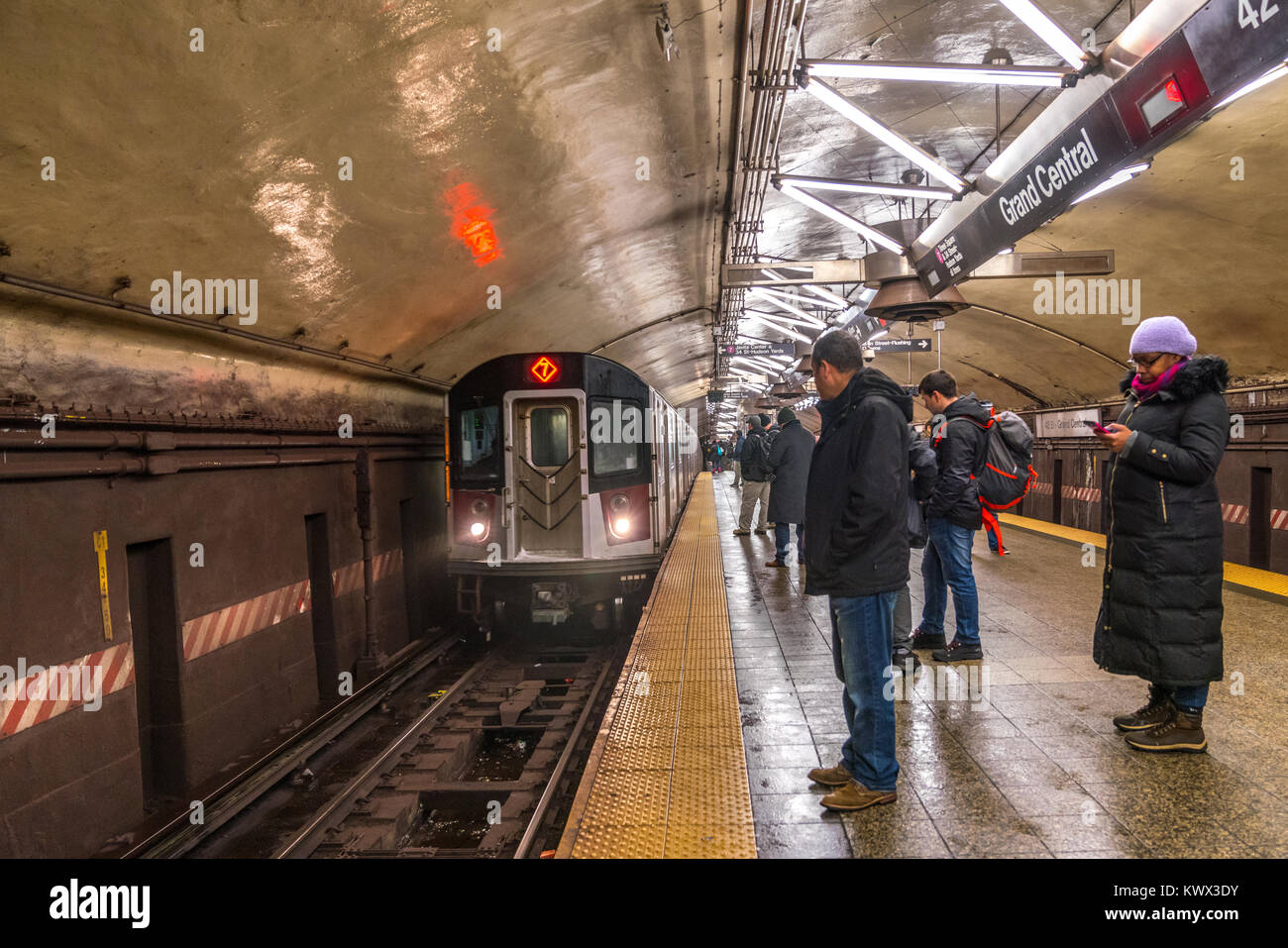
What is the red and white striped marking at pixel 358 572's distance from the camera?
8641 mm

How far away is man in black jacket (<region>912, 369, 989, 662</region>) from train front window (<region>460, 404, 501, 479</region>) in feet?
16.3

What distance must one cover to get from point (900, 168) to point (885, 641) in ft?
23.3

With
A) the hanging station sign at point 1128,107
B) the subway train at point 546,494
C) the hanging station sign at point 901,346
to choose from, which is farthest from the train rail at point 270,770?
the hanging station sign at point 901,346

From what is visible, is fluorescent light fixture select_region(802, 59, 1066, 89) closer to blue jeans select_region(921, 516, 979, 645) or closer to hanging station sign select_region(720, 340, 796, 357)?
blue jeans select_region(921, 516, 979, 645)

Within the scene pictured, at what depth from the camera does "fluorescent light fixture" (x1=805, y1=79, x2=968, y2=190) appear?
5492 mm

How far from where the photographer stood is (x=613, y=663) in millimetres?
8727

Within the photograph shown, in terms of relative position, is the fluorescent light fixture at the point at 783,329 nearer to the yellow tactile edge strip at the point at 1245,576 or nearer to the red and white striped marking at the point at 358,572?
the yellow tactile edge strip at the point at 1245,576

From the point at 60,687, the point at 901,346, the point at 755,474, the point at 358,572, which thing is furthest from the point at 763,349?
the point at 60,687

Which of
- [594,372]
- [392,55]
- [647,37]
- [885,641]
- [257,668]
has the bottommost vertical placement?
[257,668]

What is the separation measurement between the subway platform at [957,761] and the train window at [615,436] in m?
2.79

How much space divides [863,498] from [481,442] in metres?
6.34

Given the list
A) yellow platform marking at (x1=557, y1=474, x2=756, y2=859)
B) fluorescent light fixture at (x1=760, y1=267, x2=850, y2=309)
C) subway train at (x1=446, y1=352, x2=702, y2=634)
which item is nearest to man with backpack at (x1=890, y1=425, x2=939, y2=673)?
yellow platform marking at (x1=557, y1=474, x2=756, y2=859)

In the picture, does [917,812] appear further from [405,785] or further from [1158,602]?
[405,785]

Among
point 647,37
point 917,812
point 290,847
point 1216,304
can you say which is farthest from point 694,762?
point 1216,304
